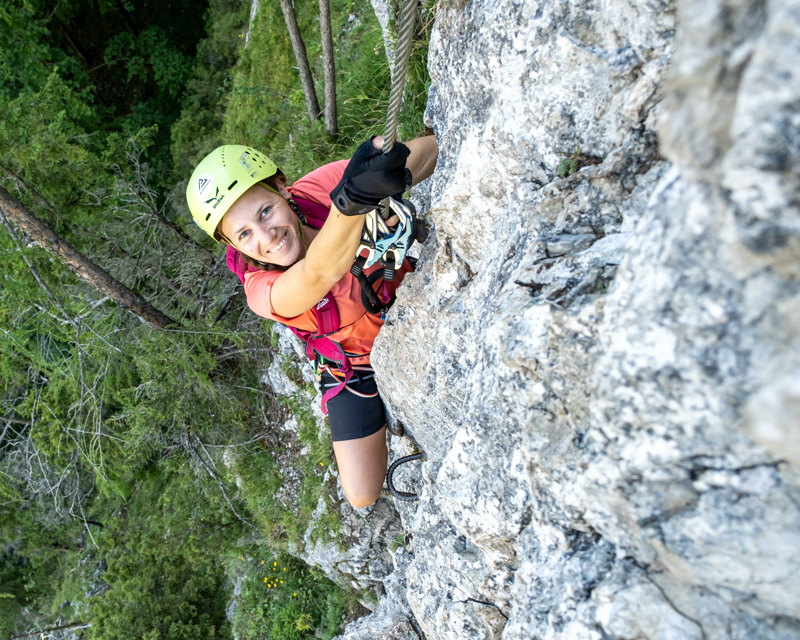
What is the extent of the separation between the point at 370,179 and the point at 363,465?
3.00 meters

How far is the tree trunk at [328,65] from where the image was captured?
464 cm

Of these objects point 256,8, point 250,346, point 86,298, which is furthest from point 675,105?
point 256,8

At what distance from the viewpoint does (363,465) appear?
4.46 metres

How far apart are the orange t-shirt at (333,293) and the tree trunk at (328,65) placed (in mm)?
1745

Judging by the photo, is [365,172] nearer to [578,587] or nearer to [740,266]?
[740,266]

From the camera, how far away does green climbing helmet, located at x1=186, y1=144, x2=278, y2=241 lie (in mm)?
3203

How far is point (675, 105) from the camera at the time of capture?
1065mm

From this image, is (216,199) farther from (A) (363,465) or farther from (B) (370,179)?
(A) (363,465)

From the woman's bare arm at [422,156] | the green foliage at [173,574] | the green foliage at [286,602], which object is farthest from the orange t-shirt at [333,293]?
the green foliage at [173,574]

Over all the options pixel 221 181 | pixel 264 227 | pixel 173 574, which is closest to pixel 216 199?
pixel 221 181

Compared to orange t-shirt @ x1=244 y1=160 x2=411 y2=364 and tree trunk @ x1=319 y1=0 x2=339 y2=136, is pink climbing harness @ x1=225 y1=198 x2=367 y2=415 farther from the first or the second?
tree trunk @ x1=319 y1=0 x2=339 y2=136

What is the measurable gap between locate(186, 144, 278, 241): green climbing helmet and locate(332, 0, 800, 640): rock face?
1.26m

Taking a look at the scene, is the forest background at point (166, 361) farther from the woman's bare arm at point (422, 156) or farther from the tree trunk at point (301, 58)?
the woman's bare arm at point (422, 156)

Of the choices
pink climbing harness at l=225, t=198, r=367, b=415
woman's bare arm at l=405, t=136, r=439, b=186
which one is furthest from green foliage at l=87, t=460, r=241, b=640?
woman's bare arm at l=405, t=136, r=439, b=186
